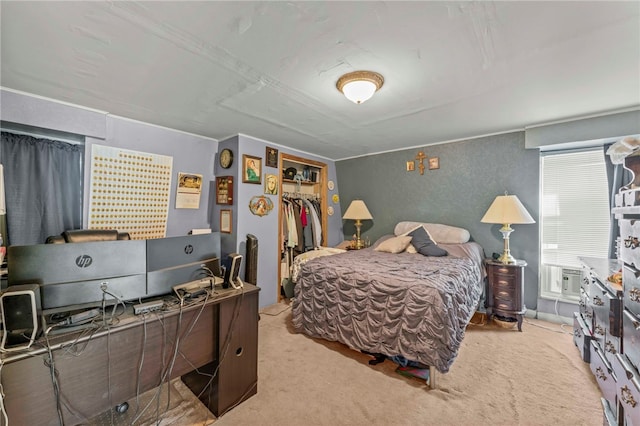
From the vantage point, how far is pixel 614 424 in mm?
1394

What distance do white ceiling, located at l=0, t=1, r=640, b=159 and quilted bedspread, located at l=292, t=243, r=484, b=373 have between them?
1.52 m

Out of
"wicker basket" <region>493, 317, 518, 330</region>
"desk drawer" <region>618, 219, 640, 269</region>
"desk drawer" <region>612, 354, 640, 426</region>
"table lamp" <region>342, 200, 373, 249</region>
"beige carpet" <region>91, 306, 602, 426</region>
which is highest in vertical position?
"table lamp" <region>342, 200, 373, 249</region>

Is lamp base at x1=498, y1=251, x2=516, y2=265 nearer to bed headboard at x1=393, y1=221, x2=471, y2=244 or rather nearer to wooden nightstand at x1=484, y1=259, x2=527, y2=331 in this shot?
wooden nightstand at x1=484, y1=259, x2=527, y2=331

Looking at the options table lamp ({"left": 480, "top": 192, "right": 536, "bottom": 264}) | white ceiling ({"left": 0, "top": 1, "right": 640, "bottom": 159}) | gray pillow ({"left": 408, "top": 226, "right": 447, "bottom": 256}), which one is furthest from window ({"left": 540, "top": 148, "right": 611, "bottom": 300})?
gray pillow ({"left": 408, "top": 226, "right": 447, "bottom": 256})

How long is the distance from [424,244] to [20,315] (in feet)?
10.9

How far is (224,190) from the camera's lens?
10.9ft

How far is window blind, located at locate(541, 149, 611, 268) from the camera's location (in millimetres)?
2770

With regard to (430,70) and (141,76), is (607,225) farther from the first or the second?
(141,76)

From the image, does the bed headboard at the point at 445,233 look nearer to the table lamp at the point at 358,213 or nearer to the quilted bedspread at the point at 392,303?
the quilted bedspread at the point at 392,303

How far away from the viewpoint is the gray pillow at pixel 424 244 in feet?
9.92

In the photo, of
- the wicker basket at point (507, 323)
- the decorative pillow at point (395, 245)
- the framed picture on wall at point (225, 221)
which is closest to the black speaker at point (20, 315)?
the framed picture on wall at point (225, 221)

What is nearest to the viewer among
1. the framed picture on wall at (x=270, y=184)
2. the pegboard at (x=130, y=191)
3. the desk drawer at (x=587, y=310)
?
the desk drawer at (x=587, y=310)

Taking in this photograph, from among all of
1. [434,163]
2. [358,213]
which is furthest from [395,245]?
[434,163]

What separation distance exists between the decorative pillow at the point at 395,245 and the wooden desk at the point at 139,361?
206 cm
